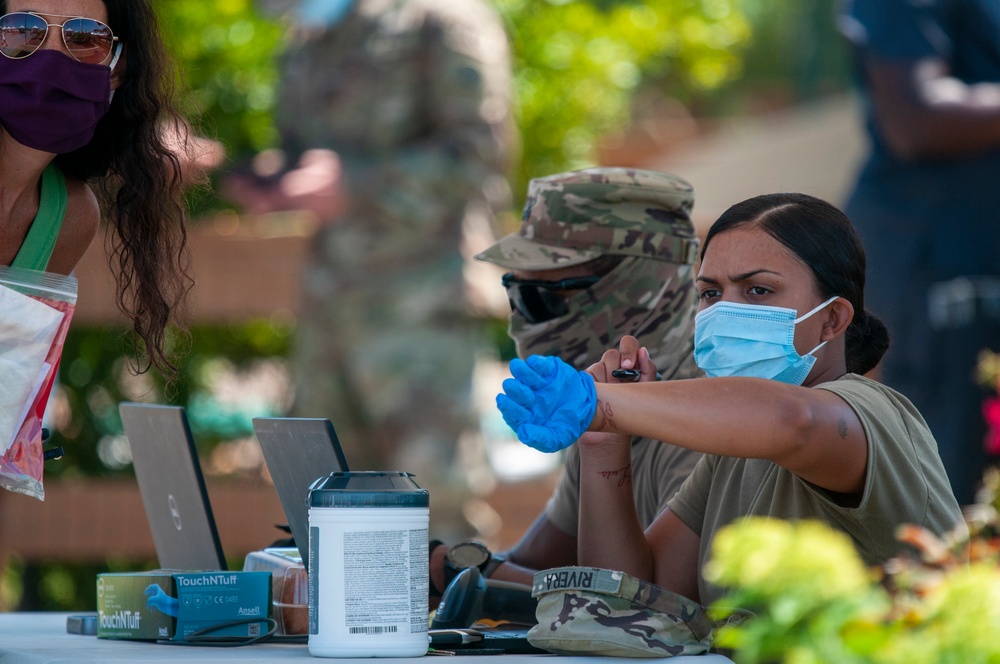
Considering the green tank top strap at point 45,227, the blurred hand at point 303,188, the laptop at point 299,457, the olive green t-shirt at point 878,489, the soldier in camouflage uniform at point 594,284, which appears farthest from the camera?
the blurred hand at point 303,188

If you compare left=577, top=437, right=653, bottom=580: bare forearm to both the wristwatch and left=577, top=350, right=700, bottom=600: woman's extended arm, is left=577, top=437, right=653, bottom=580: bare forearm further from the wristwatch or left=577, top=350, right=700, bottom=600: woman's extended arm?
the wristwatch

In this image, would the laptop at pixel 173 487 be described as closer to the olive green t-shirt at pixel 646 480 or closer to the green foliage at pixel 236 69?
the olive green t-shirt at pixel 646 480

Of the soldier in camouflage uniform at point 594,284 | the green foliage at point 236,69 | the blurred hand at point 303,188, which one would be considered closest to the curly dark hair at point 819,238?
the soldier in camouflage uniform at point 594,284

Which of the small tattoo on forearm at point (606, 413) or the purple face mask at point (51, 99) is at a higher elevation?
the purple face mask at point (51, 99)

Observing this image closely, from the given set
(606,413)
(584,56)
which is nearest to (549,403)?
(606,413)

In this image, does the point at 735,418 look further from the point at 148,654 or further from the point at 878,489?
the point at 148,654

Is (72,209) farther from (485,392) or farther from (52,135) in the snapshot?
(485,392)

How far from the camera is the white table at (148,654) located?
1566 mm

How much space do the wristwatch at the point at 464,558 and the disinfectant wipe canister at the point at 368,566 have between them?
0.73m

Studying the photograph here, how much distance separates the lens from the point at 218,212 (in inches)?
271

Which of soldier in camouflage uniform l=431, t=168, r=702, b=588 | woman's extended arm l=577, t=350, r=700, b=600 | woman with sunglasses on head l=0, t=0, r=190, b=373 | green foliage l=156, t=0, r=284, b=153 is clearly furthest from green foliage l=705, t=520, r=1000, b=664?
green foliage l=156, t=0, r=284, b=153

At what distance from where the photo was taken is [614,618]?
5.31 ft

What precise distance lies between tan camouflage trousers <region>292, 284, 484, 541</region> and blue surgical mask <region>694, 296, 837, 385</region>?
2.89 metres

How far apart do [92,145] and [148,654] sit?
935 mm
